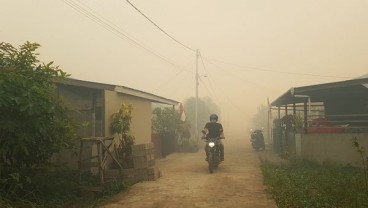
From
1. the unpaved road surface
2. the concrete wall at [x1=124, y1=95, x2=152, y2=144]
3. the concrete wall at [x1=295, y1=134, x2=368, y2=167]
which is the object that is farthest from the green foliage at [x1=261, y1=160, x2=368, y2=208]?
the concrete wall at [x1=124, y1=95, x2=152, y2=144]

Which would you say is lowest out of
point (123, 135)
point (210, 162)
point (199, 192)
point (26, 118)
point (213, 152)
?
point (199, 192)

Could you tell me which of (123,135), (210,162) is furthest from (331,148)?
(123,135)

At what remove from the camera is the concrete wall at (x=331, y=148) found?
13.0 m

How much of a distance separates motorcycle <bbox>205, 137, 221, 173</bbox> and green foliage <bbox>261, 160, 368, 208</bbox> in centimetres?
167

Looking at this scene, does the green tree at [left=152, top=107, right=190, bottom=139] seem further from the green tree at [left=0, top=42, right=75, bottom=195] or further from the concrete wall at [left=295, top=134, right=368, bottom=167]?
the green tree at [left=0, top=42, right=75, bottom=195]

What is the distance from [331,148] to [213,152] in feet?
14.8

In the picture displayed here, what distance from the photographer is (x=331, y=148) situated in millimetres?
13461

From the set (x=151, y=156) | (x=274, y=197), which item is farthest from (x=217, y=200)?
(x=151, y=156)

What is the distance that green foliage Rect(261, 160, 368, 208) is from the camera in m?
7.24

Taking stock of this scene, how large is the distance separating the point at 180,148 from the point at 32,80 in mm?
15100

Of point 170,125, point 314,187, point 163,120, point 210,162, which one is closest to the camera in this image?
point 314,187

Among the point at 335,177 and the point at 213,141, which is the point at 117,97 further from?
the point at 335,177

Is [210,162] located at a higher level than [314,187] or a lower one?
higher

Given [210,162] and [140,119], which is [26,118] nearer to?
[210,162]
